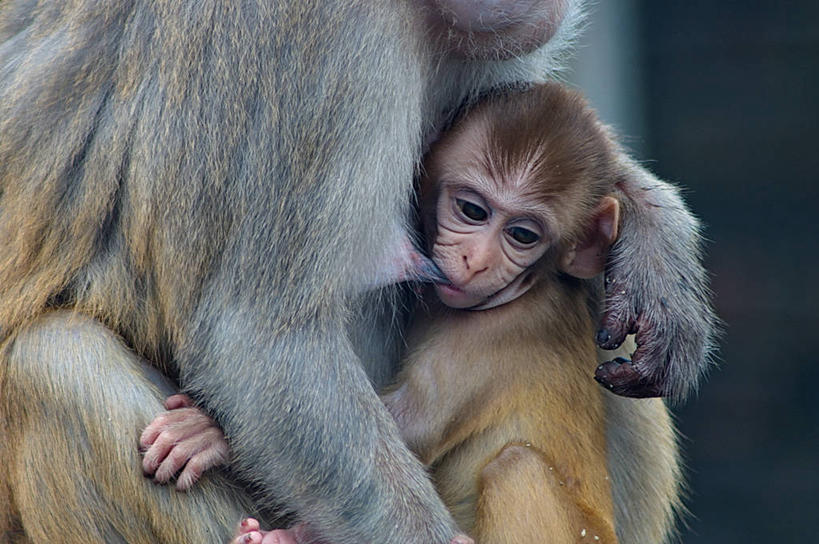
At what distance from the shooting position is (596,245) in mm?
4770

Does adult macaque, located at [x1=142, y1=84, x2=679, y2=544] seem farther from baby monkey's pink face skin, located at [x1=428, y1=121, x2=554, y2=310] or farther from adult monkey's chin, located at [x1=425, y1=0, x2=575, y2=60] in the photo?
adult monkey's chin, located at [x1=425, y1=0, x2=575, y2=60]

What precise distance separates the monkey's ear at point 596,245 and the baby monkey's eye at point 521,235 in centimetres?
23

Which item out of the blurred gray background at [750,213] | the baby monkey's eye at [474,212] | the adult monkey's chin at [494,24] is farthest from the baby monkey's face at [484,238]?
the blurred gray background at [750,213]

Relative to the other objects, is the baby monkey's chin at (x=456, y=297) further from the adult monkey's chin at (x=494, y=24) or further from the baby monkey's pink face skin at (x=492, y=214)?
the adult monkey's chin at (x=494, y=24)

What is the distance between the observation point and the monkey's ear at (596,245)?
4688 millimetres

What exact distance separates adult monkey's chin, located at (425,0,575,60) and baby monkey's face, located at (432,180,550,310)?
1.52ft

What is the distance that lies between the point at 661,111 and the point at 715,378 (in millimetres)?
1997

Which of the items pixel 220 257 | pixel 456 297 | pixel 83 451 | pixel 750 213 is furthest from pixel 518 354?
pixel 750 213

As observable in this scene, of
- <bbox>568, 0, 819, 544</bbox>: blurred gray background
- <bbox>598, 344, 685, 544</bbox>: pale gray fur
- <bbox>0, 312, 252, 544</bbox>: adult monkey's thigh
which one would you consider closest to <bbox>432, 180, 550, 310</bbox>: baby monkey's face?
<bbox>598, 344, 685, 544</bbox>: pale gray fur

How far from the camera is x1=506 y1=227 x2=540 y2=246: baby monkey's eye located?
14.8ft

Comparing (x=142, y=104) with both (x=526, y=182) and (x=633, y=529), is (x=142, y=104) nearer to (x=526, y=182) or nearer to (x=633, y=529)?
(x=526, y=182)

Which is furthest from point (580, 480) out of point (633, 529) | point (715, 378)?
point (715, 378)

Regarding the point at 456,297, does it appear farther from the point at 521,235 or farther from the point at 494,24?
the point at 494,24

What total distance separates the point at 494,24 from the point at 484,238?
723 mm
